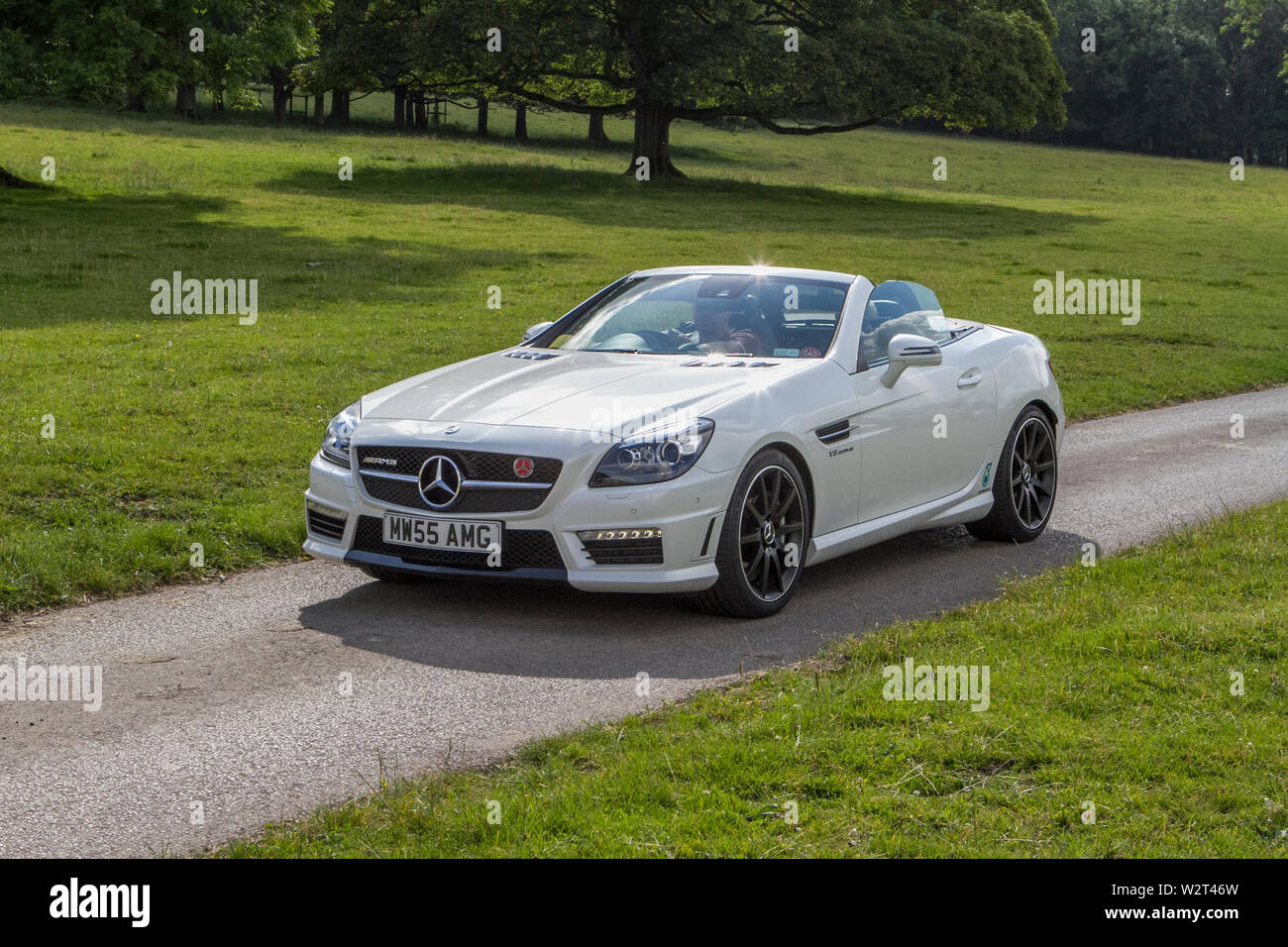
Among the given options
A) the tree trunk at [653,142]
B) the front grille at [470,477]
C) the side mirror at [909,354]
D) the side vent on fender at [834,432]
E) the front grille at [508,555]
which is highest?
the tree trunk at [653,142]

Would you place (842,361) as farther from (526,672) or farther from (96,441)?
(96,441)

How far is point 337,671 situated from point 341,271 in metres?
18.1

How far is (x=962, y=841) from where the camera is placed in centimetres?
414

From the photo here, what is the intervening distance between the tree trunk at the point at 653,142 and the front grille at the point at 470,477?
40325 millimetres

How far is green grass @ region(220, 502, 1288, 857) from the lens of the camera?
4.18 m

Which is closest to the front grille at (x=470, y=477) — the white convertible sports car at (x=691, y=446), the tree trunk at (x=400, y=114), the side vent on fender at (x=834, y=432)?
the white convertible sports car at (x=691, y=446)

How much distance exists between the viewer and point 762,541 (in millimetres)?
7078

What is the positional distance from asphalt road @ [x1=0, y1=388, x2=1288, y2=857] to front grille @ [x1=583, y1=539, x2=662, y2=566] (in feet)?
1.16

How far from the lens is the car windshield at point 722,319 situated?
8.04 m

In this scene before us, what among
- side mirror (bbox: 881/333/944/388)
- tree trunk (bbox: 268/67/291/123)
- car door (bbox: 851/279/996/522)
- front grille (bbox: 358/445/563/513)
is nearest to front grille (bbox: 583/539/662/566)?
front grille (bbox: 358/445/563/513)

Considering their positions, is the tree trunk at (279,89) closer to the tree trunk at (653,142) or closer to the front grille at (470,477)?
the tree trunk at (653,142)

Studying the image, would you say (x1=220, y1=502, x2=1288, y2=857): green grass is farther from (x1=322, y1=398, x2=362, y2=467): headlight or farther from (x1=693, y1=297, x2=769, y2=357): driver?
(x1=322, y1=398, x2=362, y2=467): headlight

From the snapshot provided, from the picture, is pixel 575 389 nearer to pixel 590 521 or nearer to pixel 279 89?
pixel 590 521

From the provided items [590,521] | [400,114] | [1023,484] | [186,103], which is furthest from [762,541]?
[400,114]
